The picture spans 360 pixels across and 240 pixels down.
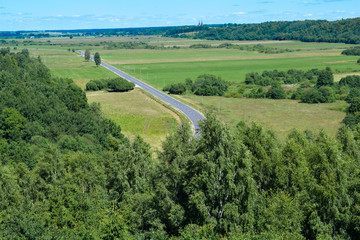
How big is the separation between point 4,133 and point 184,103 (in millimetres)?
61428

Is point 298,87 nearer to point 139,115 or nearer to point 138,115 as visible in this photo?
point 139,115

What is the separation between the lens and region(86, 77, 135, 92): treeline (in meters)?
141

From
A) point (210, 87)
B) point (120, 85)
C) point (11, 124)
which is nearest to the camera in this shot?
point (11, 124)

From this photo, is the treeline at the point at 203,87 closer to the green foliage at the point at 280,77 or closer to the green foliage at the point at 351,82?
the green foliage at the point at 280,77

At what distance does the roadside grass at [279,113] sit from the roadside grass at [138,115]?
41.4ft

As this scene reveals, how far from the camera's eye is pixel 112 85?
144 meters

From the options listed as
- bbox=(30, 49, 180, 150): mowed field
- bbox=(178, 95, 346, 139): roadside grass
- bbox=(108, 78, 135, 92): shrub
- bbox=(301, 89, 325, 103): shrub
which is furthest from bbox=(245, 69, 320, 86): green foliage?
bbox=(30, 49, 180, 150): mowed field

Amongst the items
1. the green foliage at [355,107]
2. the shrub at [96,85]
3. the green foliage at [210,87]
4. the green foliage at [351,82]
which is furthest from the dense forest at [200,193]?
the green foliage at [351,82]

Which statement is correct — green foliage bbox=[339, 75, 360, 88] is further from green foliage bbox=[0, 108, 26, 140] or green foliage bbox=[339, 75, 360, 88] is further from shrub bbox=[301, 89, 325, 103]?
green foliage bbox=[0, 108, 26, 140]

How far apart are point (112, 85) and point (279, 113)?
223ft

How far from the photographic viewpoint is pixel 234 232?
23719 mm

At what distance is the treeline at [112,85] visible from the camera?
141375 millimetres

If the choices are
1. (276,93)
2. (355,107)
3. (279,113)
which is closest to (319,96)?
(276,93)

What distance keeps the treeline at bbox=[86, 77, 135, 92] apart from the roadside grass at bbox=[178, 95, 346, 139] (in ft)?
83.0
